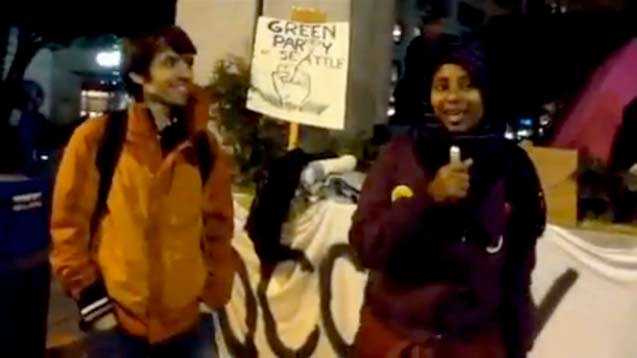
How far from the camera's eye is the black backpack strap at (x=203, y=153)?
3.99 meters

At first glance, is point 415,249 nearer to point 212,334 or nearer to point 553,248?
point 212,334

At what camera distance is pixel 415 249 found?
326 centimetres

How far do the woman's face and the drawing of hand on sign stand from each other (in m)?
2.78

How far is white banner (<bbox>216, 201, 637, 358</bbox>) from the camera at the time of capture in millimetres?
4836

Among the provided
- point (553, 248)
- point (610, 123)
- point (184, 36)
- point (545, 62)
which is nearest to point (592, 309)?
point (553, 248)

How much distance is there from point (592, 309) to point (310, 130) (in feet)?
7.66

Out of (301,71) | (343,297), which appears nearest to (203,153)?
(343,297)

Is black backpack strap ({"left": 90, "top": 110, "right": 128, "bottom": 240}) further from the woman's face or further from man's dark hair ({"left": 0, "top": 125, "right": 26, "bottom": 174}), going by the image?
man's dark hair ({"left": 0, "top": 125, "right": 26, "bottom": 174})

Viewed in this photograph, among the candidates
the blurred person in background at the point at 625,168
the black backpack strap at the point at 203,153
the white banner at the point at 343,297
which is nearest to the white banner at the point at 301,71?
the white banner at the point at 343,297

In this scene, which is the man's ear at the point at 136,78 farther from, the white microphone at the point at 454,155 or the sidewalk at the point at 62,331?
the sidewalk at the point at 62,331

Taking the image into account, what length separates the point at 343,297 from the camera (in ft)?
18.0

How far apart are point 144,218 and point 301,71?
2484mm

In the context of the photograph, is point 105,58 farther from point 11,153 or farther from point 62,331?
point 62,331

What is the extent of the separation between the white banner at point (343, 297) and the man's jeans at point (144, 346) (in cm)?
148
